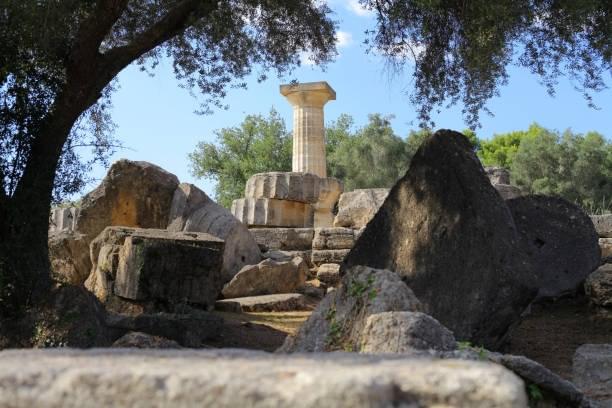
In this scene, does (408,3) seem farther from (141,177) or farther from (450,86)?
(141,177)

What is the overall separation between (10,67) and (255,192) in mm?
11199

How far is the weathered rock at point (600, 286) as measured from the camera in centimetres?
853

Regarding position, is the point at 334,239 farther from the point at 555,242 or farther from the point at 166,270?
the point at 166,270

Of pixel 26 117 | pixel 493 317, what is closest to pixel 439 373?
pixel 493 317

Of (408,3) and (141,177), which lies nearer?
(408,3)

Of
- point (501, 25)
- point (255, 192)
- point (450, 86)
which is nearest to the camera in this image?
point (501, 25)

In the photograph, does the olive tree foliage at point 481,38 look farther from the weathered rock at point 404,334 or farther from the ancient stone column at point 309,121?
the ancient stone column at point 309,121

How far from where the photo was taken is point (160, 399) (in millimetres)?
1193

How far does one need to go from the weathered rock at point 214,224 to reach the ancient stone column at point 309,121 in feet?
30.8

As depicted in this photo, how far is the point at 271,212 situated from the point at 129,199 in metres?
5.50

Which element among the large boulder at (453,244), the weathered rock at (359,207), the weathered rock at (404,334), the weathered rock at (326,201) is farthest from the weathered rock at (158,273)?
the weathered rock at (326,201)

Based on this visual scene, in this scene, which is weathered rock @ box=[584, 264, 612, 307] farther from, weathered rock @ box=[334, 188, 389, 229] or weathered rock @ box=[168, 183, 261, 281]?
weathered rock @ box=[334, 188, 389, 229]

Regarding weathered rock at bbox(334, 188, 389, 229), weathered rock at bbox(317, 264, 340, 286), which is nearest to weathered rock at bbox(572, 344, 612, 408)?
weathered rock at bbox(317, 264, 340, 286)

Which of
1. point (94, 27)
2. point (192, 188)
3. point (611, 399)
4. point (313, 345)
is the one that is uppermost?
point (94, 27)
